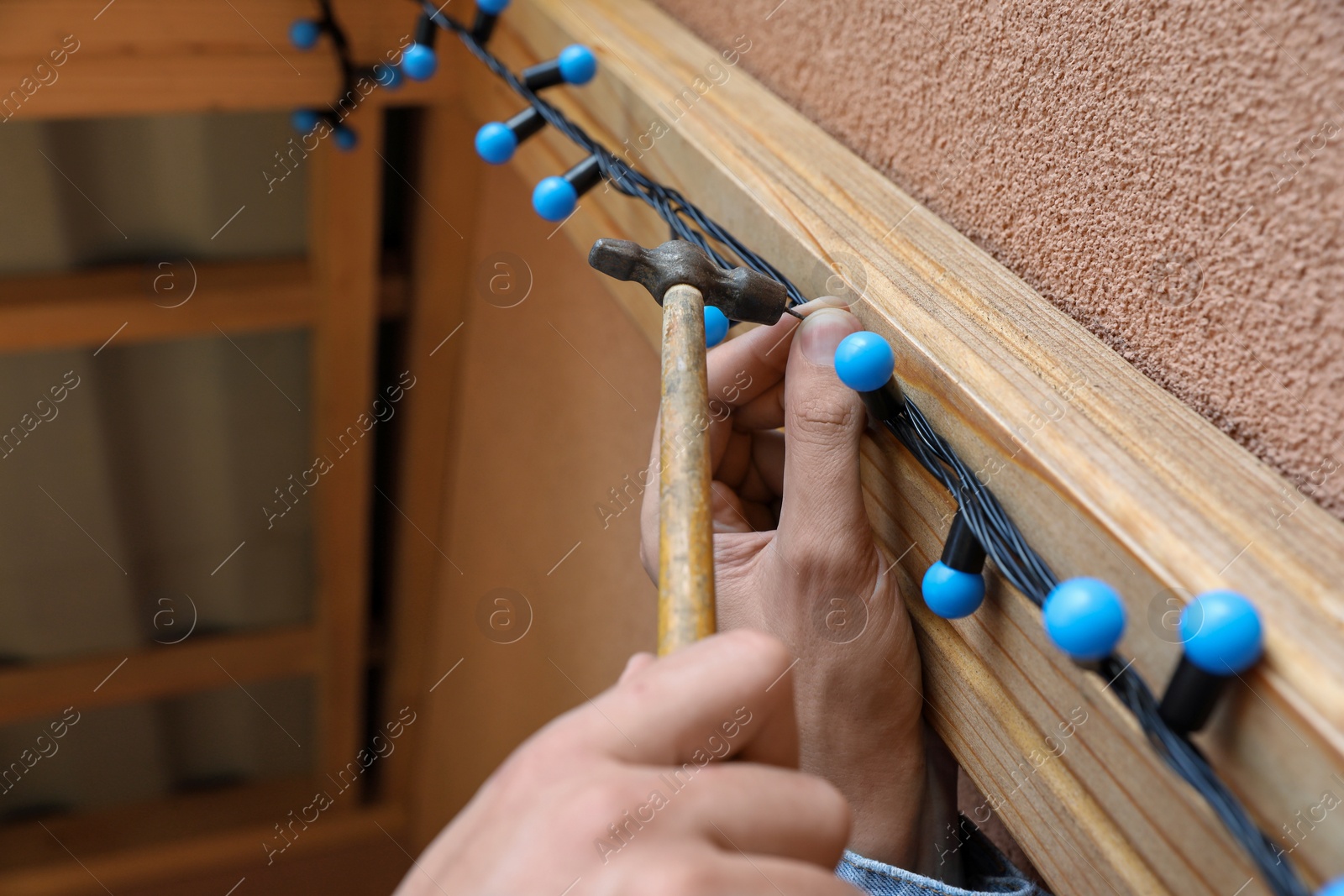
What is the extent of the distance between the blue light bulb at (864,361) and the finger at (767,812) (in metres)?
0.22

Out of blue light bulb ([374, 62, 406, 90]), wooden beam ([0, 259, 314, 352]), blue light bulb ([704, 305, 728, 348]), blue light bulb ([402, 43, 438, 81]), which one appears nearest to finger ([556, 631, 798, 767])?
blue light bulb ([704, 305, 728, 348])

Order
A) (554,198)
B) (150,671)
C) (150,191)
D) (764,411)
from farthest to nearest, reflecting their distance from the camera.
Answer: (150,671), (150,191), (554,198), (764,411)

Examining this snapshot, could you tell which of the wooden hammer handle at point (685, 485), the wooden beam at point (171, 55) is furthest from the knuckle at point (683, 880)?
the wooden beam at point (171, 55)

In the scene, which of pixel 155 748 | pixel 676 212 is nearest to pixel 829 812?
pixel 676 212

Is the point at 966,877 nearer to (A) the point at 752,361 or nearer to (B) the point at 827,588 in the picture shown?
(B) the point at 827,588

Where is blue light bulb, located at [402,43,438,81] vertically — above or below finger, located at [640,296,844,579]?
above

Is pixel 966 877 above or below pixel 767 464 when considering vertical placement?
below

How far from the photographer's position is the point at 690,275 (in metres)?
0.60

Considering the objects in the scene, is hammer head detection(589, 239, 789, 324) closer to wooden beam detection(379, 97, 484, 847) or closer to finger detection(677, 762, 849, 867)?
finger detection(677, 762, 849, 867)

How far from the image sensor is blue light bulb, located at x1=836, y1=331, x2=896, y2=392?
0.53m

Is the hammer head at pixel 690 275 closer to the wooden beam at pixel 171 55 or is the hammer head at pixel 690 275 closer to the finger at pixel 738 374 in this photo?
the finger at pixel 738 374

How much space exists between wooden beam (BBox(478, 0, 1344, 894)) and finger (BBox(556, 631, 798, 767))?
178 millimetres

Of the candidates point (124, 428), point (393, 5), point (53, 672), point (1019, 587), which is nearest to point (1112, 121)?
point (1019, 587)

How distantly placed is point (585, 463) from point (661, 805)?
1178 mm
